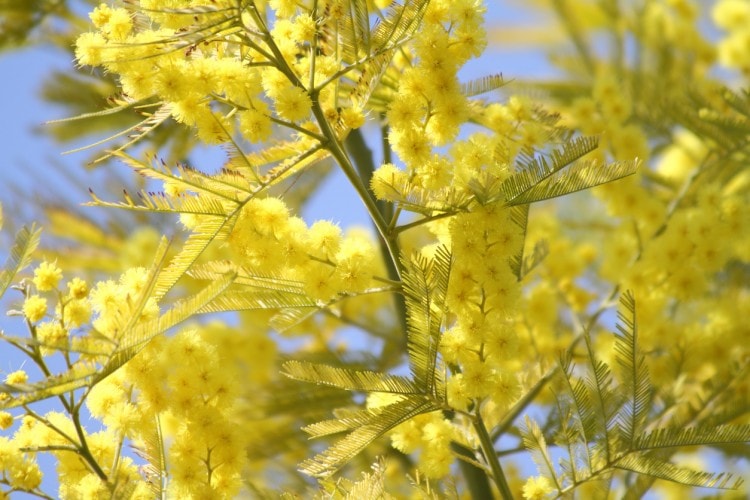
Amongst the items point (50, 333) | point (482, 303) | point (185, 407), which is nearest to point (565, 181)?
Answer: point (482, 303)

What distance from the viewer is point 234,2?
1446 millimetres

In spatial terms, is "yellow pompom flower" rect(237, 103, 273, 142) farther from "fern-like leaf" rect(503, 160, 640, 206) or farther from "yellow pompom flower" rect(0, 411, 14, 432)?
"yellow pompom flower" rect(0, 411, 14, 432)

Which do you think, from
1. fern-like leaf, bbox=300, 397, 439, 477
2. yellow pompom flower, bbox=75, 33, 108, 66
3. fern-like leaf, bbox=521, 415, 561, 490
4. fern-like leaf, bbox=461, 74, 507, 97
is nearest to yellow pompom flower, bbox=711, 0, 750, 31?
fern-like leaf, bbox=461, 74, 507, 97

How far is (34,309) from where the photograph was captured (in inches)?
59.7

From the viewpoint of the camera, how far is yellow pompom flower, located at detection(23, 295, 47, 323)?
151 cm

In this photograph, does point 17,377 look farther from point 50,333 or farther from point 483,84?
point 483,84

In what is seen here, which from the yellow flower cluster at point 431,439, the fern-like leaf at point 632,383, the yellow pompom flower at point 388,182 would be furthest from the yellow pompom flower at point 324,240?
the fern-like leaf at point 632,383

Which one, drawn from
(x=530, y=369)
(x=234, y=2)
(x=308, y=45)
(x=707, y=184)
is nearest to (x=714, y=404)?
(x=530, y=369)

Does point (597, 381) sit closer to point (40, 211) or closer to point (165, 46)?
point (165, 46)

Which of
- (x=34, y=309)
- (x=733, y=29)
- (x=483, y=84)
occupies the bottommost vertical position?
(x=34, y=309)

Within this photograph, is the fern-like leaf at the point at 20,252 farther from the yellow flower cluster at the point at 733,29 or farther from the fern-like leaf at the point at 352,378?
the yellow flower cluster at the point at 733,29

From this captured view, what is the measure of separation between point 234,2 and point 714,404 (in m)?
1.51

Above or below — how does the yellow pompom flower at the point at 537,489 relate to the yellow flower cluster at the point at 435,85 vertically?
below

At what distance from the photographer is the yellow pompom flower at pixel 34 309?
4.97ft
